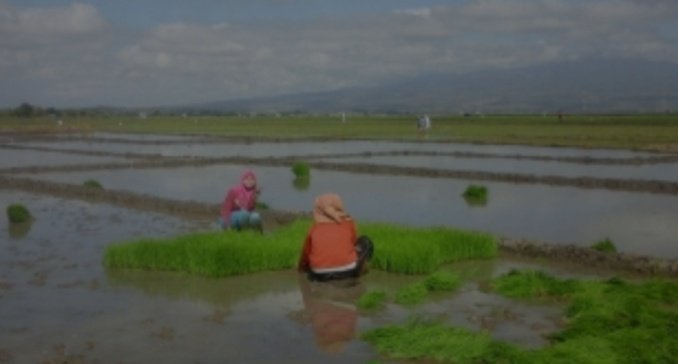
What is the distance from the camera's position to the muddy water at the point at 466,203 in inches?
435

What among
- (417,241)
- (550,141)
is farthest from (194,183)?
(550,141)

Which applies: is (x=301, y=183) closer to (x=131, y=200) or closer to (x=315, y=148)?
(x=131, y=200)

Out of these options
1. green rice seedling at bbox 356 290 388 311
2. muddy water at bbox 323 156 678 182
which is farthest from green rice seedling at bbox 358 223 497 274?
muddy water at bbox 323 156 678 182

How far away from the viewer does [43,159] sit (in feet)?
90.8

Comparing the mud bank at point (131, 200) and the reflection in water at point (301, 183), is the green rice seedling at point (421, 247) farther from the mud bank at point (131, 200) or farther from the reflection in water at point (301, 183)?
the reflection in water at point (301, 183)

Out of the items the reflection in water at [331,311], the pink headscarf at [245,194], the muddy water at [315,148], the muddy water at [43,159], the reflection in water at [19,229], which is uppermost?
the pink headscarf at [245,194]

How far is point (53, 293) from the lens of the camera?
7668 mm

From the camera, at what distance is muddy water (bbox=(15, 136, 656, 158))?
85.6 ft

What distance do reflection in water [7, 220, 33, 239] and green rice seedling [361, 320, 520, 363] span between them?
7425 mm

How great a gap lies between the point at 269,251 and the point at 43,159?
2129 cm

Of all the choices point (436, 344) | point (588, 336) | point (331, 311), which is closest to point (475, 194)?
point (331, 311)

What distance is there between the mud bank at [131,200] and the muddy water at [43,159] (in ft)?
18.7

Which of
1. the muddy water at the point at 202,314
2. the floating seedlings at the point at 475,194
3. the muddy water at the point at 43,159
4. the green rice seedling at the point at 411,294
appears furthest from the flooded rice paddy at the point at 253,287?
the muddy water at the point at 43,159

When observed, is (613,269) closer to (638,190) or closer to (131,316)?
(131,316)
